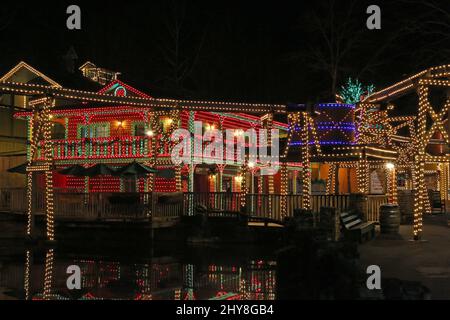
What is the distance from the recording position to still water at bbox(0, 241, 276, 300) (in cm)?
1173

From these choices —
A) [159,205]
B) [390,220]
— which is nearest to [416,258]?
[390,220]

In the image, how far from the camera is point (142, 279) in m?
13.8

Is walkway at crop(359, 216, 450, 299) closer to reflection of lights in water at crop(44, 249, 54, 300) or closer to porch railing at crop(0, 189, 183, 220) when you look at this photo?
reflection of lights in water at crop(44, 249, 54, 300)

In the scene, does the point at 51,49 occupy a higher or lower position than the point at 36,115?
higher

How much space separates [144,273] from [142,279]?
106 cm

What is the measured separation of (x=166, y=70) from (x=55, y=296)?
43829mm

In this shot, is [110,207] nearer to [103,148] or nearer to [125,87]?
[103,148]

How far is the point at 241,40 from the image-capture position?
58.2 metres

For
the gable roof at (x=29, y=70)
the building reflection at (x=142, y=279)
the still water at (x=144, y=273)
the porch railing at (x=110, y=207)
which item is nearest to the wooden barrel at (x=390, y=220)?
the still water at (x=144, y=273)

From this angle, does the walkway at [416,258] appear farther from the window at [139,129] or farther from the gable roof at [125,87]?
the window at [139,129]

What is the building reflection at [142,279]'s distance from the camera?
11.6m

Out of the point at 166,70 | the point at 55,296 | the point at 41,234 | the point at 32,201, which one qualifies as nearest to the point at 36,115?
the point at 32,201

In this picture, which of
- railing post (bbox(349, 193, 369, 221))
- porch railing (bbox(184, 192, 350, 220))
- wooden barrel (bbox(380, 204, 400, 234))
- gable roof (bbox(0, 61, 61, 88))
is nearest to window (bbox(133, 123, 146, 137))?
gable roof (bbox(0, 61, 61, 88))

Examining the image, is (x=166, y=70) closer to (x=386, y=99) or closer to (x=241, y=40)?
(x=241, y=40)
